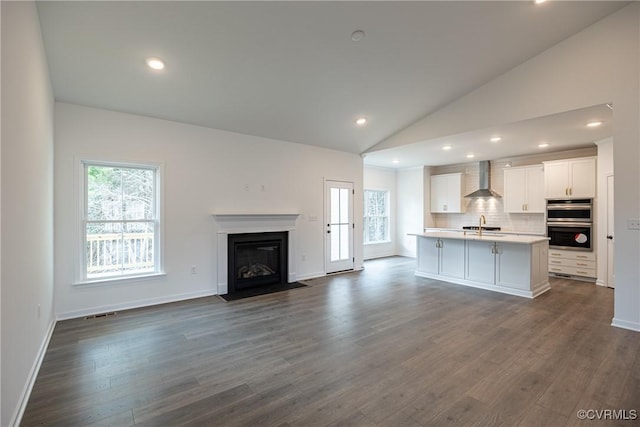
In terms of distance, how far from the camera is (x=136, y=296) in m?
4.31

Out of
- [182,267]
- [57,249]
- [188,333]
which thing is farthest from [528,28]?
[57,249]

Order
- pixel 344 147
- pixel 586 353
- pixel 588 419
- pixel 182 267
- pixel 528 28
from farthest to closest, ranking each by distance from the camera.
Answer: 1. pixel 344 147
2. pixel 182 267
3. pixel 528 28
4. pixel 586 353
5. pixel 588 419

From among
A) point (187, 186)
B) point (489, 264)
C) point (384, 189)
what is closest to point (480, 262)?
point (489, 264)

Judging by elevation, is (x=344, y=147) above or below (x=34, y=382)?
above

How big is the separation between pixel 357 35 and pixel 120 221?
393cm

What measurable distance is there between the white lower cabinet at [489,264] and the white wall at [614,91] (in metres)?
1.22

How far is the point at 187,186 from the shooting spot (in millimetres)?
4703

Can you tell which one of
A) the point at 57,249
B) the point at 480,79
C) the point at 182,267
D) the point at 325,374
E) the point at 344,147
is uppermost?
the point at 480,79

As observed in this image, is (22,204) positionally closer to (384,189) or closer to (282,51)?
(282,51)

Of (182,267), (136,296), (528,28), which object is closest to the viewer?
(528,28)

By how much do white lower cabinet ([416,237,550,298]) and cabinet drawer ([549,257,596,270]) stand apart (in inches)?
51.2

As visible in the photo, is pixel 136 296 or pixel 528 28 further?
pixel 136 296

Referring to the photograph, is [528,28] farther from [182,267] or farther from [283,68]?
[182,267]

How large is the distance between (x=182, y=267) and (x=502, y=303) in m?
4.85
